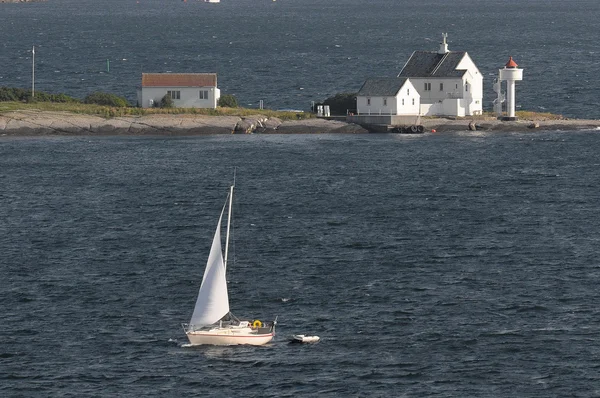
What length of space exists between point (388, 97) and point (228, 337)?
78874 mm

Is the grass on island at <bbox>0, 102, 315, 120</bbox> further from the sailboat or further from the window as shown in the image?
the sailboat

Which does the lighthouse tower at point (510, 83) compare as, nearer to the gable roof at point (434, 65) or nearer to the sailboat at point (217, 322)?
the gable roof at point (434, 65)

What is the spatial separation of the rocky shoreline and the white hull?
3022 inches

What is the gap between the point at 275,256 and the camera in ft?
290

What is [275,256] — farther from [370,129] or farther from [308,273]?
[370,129]

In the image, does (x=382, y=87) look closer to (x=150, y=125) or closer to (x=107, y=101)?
(x=150, y=125)

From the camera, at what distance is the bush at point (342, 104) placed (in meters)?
152

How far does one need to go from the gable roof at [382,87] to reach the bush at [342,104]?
541 centimetres

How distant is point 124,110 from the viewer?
14788 cm

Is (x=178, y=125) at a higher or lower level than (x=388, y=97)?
lower

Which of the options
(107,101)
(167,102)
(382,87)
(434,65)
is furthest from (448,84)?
(107,101)

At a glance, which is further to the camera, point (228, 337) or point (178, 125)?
point (178, 125)

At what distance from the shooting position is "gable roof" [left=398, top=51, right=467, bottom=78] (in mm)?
150250

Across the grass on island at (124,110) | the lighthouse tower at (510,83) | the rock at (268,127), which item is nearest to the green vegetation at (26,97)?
the grass on island at (124,110)
